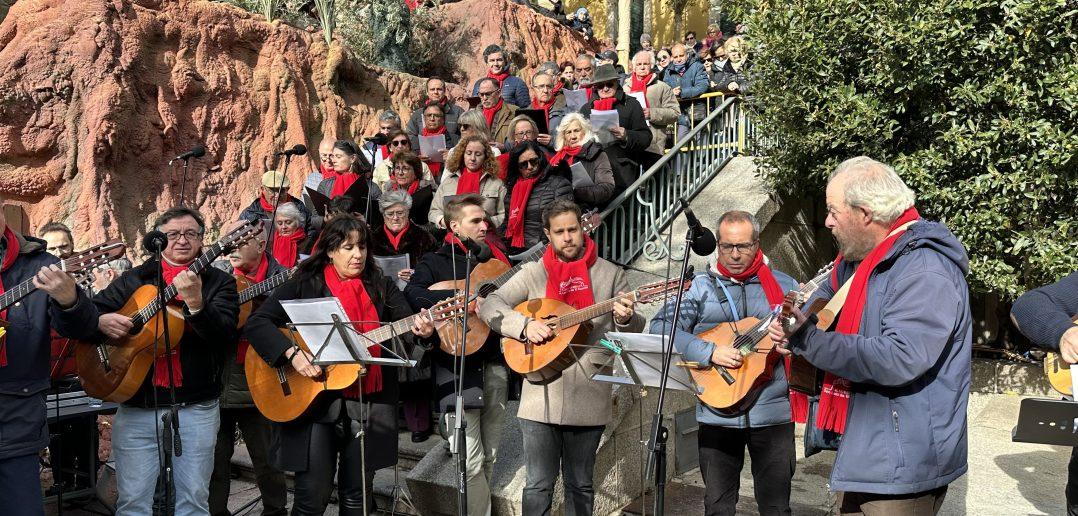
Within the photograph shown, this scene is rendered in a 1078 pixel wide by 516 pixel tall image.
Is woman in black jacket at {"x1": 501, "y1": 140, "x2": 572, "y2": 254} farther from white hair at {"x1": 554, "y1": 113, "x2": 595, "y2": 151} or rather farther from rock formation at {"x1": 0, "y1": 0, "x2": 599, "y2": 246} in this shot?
rock formation at {"x1": 0, "y1": 0, "x2": 599, "y2": 246}

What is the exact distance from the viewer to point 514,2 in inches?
823

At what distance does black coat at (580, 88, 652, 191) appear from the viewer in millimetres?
7969

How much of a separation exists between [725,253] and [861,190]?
4.85 ft

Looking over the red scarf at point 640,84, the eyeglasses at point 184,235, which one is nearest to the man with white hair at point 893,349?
the eyeglasses at point 184,235

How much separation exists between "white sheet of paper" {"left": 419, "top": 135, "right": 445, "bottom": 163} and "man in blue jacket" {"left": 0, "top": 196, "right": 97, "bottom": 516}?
510 centimetres

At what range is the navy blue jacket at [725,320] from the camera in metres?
4.43

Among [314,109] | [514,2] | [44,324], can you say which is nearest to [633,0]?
[514,2]

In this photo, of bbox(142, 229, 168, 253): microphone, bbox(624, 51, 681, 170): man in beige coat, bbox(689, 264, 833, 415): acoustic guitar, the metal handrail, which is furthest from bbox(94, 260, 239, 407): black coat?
bbox(624, 51, 681, 170): man in beige coat

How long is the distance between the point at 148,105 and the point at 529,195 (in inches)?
289

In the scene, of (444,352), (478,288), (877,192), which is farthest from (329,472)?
(877,192)

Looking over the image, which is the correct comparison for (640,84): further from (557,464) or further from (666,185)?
(557,464)

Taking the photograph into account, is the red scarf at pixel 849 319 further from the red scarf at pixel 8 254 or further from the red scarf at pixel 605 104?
the red scarf at pixel 605 104

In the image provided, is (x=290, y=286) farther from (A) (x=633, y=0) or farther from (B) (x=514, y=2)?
(A) (x=633, y=0)

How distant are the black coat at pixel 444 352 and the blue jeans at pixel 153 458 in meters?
1.41
